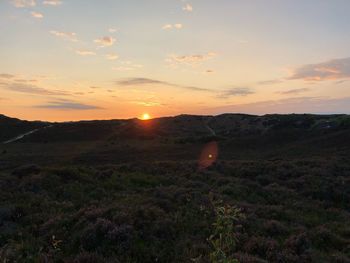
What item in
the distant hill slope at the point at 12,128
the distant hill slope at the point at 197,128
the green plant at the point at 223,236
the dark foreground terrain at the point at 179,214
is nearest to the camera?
the green plant at the point at 223,236

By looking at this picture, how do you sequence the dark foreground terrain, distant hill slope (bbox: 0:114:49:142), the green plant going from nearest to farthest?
the green plant, the dark foreground terrain, distant hill slope (bbox: 0:114:49:142)

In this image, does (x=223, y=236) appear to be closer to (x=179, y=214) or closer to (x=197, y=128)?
(x=179, y=214)

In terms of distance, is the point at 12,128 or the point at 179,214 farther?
the point at 12,128

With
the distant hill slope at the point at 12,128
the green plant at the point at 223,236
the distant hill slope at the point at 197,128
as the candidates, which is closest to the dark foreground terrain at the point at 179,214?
the green plant at the point at 223,236

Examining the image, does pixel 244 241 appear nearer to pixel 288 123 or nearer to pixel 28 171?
pixel 28 171

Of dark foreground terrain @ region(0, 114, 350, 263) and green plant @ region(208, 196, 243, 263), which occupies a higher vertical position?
green plant @ region(208, 196, 243, 263)

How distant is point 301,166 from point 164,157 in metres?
18.4

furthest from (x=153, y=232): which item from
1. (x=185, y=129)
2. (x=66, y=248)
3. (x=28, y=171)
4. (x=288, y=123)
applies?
(x=185, y=129)

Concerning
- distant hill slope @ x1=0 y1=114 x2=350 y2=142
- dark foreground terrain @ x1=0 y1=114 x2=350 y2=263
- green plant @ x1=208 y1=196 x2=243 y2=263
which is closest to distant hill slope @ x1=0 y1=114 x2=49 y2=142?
distant hill slope @ x1=0 y1=114 x2=350 y2=142

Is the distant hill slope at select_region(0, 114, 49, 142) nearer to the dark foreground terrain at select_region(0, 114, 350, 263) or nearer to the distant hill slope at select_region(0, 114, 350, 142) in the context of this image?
the distant hill slope at select_region(0, 114, 350, 142)

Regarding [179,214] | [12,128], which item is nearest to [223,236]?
[179,214]

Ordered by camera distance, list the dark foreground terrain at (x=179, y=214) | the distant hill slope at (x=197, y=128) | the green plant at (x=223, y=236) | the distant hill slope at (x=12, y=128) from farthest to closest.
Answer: the distant hill slope at (x=12, y=128), the distant hill slope at (x=197, y=128), the dark foreground terrain at (x=179, y=214), the green plant at (x=223, y=236)

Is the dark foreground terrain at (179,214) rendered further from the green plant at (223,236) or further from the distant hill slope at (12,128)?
the distant hill slope at (12,128)

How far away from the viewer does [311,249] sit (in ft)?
39.4
